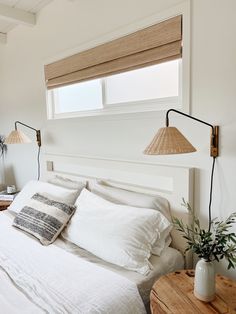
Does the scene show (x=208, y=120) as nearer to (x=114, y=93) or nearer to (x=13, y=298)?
(x=114, y=93)

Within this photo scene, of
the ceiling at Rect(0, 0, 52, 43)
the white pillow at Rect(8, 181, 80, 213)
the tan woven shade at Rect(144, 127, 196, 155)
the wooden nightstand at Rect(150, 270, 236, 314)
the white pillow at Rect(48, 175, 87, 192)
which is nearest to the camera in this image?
the wooden nightstand at Rect(150, 270, 236, 314)

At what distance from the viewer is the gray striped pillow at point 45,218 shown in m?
1.77

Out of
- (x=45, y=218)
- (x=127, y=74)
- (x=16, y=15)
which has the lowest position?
(x=45, y=218)

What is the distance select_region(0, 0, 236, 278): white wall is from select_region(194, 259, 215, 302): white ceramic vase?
0.40 meters

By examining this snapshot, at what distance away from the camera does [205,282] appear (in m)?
1.16

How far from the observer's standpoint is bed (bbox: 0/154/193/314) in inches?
45.5

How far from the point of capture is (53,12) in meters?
2.51

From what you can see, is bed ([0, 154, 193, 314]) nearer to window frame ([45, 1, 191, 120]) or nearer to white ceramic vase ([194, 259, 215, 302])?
white ceramic vase ([194, 259, 215, 302])

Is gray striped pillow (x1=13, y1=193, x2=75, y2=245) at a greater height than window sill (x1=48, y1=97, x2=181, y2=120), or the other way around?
window sill (x1=48, y1=97, x2=181, y2=120)

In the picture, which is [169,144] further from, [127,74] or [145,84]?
[127,74]

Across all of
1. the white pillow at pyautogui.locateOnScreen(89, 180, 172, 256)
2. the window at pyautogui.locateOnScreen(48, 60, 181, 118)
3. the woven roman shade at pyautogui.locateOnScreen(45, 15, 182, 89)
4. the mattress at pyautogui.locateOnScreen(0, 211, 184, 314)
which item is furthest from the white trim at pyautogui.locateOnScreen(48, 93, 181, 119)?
the mattress at pyautogui.locateOnScreen(0, 211, 184, 314)

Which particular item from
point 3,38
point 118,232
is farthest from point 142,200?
point 3,38

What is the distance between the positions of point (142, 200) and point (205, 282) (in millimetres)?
664

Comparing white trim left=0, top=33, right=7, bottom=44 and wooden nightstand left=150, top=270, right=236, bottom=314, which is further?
white trim left=0, top=33, right=7, bottom=44
